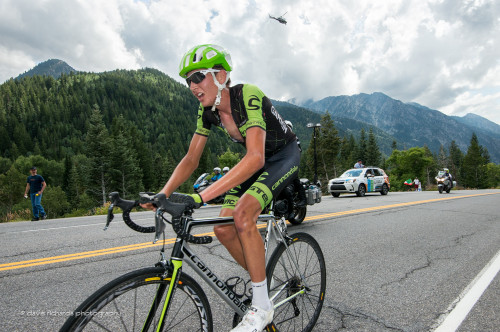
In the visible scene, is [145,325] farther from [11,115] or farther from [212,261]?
[11,115]

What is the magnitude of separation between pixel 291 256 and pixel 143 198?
1.41m

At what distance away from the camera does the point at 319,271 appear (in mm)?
2645

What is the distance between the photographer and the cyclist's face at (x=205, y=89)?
83.7 inches

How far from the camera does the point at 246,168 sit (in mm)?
1893

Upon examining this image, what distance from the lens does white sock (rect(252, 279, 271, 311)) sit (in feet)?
6.15

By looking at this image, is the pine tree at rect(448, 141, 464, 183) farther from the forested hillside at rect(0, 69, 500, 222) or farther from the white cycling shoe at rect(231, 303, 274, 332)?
the white cycling shoe at rect(231, 303, 274, 332)

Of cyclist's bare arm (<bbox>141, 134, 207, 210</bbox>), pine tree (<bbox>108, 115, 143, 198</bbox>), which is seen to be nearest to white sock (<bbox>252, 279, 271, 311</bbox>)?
cyclist's bare arm (<bbox>141, 134, 207, 210</bbox>)

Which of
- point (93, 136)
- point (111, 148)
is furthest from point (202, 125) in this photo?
point (111, 148)

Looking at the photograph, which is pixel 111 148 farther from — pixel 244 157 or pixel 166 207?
pixel 166 207

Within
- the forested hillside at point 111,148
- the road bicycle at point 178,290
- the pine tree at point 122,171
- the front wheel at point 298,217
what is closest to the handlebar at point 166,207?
the road bicycle at point 178,290

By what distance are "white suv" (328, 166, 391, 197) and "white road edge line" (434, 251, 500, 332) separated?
13.3 m

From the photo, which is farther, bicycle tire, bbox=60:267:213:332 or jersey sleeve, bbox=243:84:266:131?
jersey sleeve, bbox=243:84:266:131

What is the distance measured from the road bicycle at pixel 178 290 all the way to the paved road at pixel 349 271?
0.58 m

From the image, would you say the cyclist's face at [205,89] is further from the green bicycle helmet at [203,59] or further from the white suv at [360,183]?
the white suv at [360,183]
